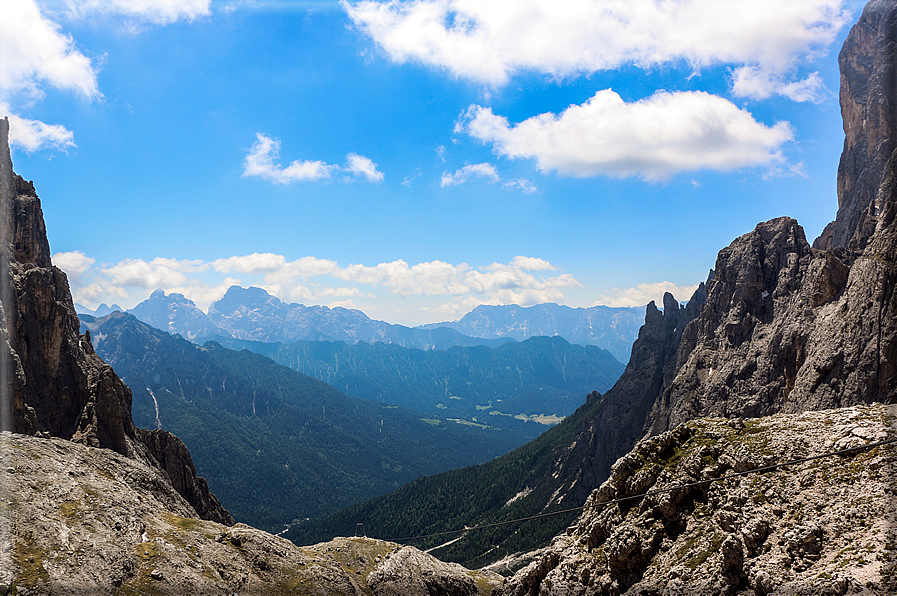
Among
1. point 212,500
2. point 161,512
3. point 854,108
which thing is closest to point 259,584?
point 161,512

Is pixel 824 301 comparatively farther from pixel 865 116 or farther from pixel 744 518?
pixel 744 518

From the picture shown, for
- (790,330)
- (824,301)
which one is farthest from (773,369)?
(824,301)

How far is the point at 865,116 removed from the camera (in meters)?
121

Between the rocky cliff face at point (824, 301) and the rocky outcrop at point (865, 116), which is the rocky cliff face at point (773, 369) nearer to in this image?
the rocky cliff face at point (824, 301)

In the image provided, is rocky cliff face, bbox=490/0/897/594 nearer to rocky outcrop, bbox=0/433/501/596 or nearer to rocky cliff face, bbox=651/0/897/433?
rocky cliff face, bbox=651/0/897/433

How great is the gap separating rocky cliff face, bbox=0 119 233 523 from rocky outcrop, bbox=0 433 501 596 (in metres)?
14.2

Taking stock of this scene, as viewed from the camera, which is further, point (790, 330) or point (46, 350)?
point (790, 330)

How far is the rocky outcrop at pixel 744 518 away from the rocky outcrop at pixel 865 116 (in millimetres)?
99167

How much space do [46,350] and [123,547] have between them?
145 feet

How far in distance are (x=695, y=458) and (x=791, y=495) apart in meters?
6.15

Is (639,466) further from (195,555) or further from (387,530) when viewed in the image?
(387,530)

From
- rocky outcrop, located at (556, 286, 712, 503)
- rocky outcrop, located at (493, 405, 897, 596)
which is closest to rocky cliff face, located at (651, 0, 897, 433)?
rocky outcrop, located at (556, 286, 712, 503)

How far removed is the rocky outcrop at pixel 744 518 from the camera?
2147cm

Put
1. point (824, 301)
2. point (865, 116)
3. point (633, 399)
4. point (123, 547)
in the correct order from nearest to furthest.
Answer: point (123, 547), point (824, 301), point (865, 116), point (633, 399)
